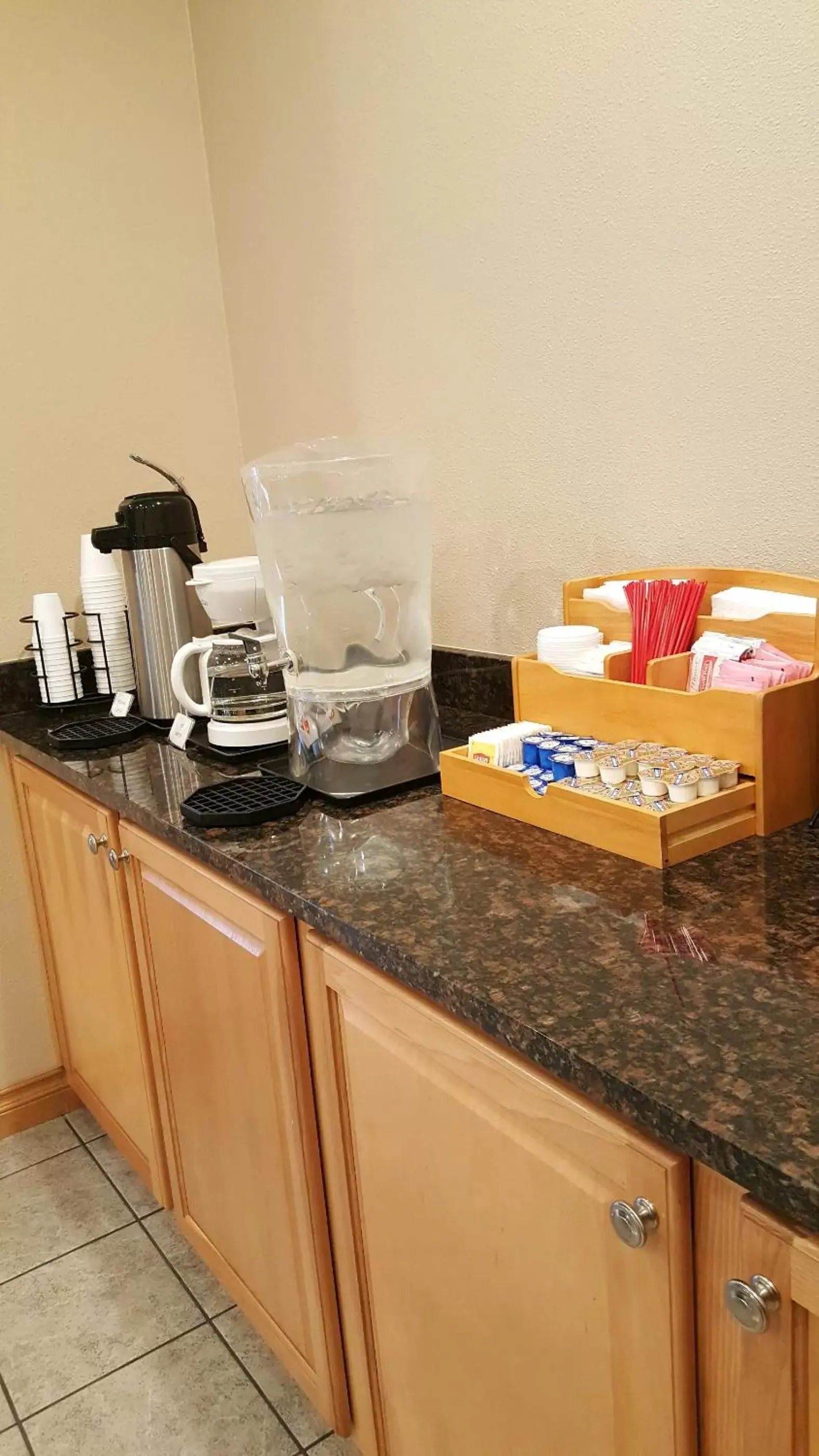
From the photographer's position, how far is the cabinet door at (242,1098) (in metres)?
1.12

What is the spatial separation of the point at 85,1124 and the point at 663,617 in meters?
1.68

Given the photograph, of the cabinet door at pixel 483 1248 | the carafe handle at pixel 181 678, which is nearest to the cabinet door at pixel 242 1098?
the cabinet door at pixel 483 1248

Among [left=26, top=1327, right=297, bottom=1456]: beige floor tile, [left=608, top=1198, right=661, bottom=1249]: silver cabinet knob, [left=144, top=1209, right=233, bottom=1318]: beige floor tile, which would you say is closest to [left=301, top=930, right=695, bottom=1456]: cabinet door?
[left=608, top=1198, right=661, bottom=1249]: silver cabinet knob

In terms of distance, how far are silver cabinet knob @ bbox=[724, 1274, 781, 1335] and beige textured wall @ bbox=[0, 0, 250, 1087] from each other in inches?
68.7

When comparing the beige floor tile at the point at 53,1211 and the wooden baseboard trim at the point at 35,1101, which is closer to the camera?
the beige floor tile at the point at 53,1211

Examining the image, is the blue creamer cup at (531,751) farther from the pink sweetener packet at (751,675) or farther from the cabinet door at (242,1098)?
the cabinet door at (242,1098)

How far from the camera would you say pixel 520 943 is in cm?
84

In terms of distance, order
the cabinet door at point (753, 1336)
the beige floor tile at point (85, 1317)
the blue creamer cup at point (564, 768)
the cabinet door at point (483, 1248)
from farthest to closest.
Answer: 1. the beige floor tile at point (85, 1317)
2. the blue creamer cup at point (564, 768)
3. the cabinet door at point (483, 1248)
4. the cabinet door at point (753, 1336)

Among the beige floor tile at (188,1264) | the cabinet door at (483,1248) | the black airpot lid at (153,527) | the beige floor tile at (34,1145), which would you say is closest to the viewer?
the cabinet door at (483,1248)

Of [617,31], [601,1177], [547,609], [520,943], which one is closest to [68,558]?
[547,609]

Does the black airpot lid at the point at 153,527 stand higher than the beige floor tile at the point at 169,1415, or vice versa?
the black airpot lid at the point at 153,527

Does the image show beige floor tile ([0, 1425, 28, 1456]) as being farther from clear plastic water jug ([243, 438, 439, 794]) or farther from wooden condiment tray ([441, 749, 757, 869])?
wooden condiment tray ([441, 749, 757, 869])

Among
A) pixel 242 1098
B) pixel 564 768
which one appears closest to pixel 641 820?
pixel 564 768

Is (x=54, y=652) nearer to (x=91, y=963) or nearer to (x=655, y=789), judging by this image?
(x=91, y=963)
